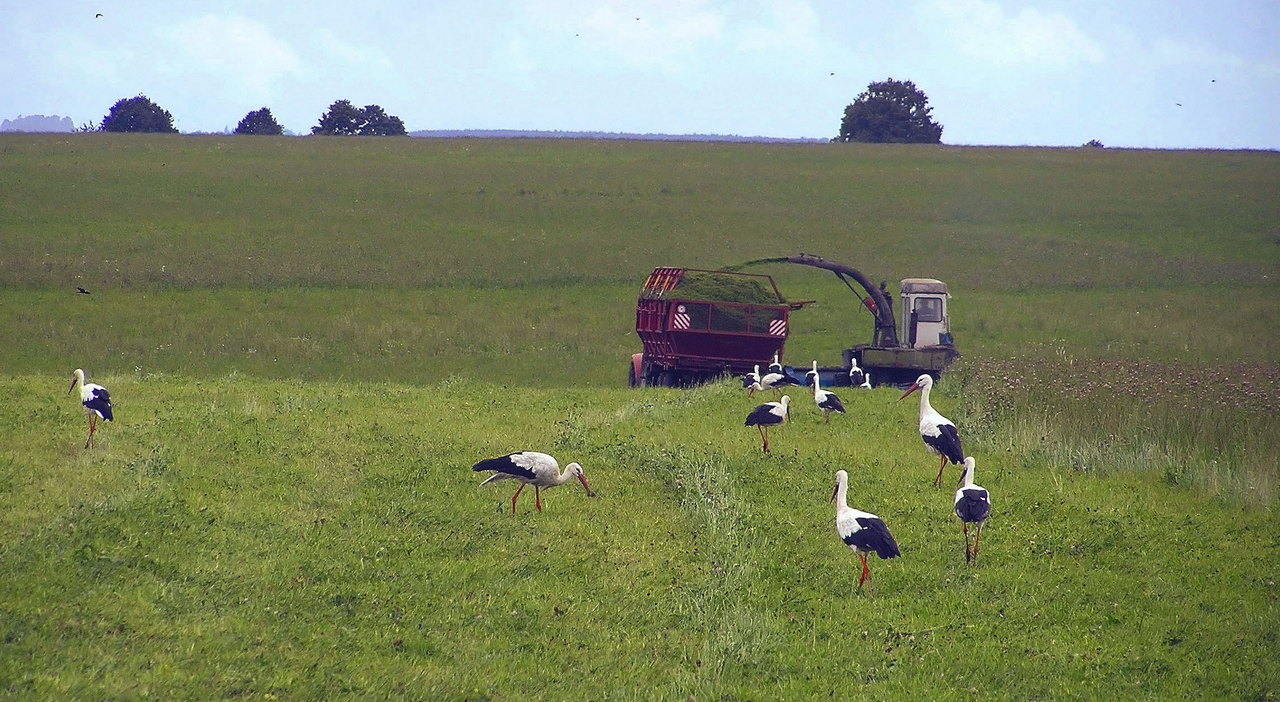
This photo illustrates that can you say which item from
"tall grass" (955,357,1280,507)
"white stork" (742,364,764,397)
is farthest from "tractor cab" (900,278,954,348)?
"tall grass" (955,357,1280,507)

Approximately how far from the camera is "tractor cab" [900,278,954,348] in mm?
33031

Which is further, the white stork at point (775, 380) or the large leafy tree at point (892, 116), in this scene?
the large leafy tree at point (892, 116)

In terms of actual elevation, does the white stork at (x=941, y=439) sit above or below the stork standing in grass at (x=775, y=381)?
above

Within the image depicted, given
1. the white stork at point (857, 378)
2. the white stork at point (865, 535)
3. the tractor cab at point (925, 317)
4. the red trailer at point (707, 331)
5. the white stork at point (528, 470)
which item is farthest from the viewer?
the tractor cab at point (925, 317)

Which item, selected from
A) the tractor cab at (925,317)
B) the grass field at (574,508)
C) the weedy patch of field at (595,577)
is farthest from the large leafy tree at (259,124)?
the weedy patch of field at (595,577)

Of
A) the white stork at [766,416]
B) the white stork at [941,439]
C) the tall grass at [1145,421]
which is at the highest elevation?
the white stork at [941,439]

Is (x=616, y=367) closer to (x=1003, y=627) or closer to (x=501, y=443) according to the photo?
(x=501, y=443)

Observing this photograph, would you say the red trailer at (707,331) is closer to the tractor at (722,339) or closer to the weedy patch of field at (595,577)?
the tractor at (722,339)

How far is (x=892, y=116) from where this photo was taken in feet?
382

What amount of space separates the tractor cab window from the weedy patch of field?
51.0 feet

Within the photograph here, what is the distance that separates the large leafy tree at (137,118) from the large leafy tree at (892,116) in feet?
206

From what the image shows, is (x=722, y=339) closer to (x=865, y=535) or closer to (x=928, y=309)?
(x=928, y=309)

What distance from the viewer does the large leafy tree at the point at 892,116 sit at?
380 ft

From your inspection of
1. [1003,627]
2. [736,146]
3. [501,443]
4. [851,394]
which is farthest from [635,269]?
[736,146]
